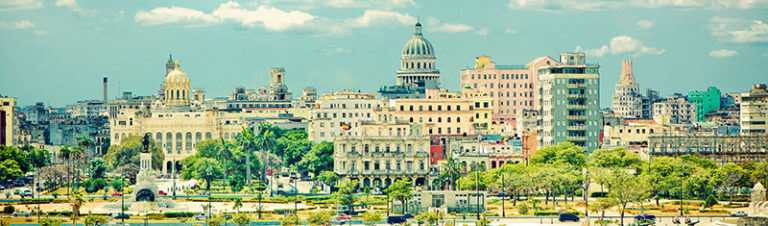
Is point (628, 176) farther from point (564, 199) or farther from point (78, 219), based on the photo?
point (78, 219)

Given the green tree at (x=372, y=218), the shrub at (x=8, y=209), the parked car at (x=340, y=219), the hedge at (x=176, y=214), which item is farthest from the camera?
the shrub at (x=8, y=209)

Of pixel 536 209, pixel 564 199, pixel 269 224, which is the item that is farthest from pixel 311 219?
pixel 564 199

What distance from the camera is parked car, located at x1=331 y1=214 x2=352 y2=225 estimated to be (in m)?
170

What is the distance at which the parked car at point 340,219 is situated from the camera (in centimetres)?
16988

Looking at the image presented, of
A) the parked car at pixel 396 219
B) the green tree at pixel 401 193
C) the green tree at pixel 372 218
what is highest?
the green tree at pixel 401 193

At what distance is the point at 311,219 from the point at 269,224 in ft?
26.8

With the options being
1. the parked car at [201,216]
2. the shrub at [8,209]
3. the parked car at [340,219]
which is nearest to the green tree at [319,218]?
the parked car at [340,219]

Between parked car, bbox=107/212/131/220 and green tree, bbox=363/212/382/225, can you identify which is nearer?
green tree, bbox=363/212/382/225

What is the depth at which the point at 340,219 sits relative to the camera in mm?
173250

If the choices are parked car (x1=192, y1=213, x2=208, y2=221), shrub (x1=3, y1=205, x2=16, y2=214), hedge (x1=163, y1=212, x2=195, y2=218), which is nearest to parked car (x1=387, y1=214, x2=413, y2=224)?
parked car (x1=192, y1=213, x2=208, y2=221)

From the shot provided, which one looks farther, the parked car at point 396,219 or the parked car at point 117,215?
the parked car at point 117,215

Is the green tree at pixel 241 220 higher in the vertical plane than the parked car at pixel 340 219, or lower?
higher

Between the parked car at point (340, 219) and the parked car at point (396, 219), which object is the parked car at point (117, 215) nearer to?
the parked car at point (340, 219)

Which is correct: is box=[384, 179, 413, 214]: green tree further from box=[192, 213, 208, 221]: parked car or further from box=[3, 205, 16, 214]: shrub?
box=[3, 205, 16, 214]: shrub
